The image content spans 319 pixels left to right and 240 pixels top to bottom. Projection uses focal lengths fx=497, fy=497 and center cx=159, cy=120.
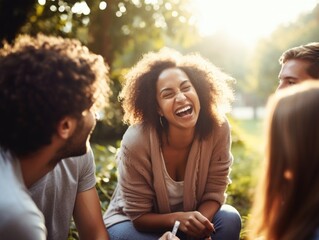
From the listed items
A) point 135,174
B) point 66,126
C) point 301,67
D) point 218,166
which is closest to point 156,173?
point 135,174

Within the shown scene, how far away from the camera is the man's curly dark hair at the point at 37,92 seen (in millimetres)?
2184

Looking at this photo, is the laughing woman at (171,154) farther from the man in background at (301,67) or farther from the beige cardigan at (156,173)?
the man in background at (301,67)

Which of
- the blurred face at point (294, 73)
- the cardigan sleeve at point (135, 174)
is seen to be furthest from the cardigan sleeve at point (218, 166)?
the blurred face at point (294, 73)

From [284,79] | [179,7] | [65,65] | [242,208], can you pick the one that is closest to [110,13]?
[179,7]

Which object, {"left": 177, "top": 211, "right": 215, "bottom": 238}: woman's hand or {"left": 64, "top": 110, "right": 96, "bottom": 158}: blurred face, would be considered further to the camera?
{"left": 177, "top": 211, "right": 215, "bottom": 238}: woman's hand

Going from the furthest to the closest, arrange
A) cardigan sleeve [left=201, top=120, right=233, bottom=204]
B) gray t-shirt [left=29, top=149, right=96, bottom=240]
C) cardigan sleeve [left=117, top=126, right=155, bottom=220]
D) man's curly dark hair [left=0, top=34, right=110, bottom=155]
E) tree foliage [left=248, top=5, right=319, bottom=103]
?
tree foliage [left=248, top=5, right=319, bottom=103], cardigan sleeve [left=201, top=120, right=233, bottom=204], cardigan sleeve [left=117, top=126, right=155, bottom=220], gray t-shirt [left=29, top=149, right=96, bottom=240], man's curly dark hair [left=0, top=34, right=110, bottom=155]

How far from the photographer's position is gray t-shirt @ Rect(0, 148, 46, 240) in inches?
75.5

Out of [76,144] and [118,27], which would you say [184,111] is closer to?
[76,144]

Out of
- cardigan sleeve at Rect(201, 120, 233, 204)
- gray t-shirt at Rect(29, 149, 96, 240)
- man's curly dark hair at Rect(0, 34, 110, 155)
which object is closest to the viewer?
man's curly dark hair at Rect(0, 34, 110, 155)

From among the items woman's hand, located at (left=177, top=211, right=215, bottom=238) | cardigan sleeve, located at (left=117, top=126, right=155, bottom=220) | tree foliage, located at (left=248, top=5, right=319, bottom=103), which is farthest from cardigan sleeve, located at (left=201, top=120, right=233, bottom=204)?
tree foliage, located at (left=248, top=5, right=319, bottom=103)

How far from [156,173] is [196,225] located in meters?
0.49

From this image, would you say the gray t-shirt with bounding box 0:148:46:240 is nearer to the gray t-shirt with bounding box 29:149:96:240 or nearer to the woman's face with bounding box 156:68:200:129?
the gray t-shirt with bounding box 29:149:96:240

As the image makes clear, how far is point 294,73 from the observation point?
395cm

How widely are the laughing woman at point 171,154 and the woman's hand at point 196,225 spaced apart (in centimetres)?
2
